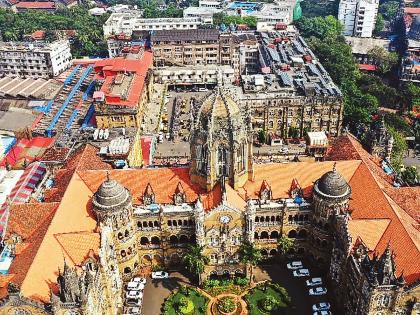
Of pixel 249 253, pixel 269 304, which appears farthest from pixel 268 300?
pixel 249 253

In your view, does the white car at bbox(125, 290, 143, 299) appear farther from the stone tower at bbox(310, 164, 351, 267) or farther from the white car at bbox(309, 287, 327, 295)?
the stone tower at bbox(310, 164, 351, 267)

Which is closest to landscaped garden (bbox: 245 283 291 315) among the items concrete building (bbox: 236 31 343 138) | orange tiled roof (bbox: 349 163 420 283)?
orange tiled roof (bbox: 349 163 420 283)

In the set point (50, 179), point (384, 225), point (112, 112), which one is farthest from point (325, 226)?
point (112, 112)

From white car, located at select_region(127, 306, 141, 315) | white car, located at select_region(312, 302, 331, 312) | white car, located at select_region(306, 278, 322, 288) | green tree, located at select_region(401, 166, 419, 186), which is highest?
green tree, located at select_region(401, 166, 419, 186)

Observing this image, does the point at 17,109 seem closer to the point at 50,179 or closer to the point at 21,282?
the point at 50,179

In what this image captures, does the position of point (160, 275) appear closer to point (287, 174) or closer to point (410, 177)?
point (287, 174)

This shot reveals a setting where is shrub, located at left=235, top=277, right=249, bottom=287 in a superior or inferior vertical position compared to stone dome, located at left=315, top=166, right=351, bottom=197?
inferior

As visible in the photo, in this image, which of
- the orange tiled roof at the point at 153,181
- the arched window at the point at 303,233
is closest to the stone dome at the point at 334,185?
the arched window at the point at 303,233
